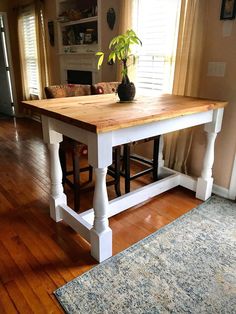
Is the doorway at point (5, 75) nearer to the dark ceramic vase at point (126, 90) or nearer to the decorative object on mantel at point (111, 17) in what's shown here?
the decorative object on mantel at point (111, 17)

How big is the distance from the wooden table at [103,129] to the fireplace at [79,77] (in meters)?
2.10

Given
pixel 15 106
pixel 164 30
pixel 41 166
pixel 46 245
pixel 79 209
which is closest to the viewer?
pixel 46 245

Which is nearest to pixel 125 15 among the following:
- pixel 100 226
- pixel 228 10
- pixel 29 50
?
pixel 228 10

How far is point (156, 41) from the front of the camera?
2.92 meters

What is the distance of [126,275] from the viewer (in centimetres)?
163

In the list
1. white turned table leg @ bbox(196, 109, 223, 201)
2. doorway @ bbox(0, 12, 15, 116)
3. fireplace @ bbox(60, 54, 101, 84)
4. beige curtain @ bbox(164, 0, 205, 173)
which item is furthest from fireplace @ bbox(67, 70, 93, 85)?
white turned table leg @ bbox(196, 109, 223, 201)

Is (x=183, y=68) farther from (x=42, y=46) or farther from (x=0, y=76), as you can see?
(x=0, y=76)

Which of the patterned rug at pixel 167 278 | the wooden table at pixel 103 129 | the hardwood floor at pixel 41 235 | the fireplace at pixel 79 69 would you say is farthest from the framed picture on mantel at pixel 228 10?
the fireplace at pixel 79 69

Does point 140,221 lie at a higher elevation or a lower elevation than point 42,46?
lower

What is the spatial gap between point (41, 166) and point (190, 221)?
194 cm

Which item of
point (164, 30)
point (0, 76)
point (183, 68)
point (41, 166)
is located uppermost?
point (164, 30)

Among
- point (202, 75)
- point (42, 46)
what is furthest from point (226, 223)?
point (42, 46)

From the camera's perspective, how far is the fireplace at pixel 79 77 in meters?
4.06

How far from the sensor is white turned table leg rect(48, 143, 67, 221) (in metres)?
1.95
